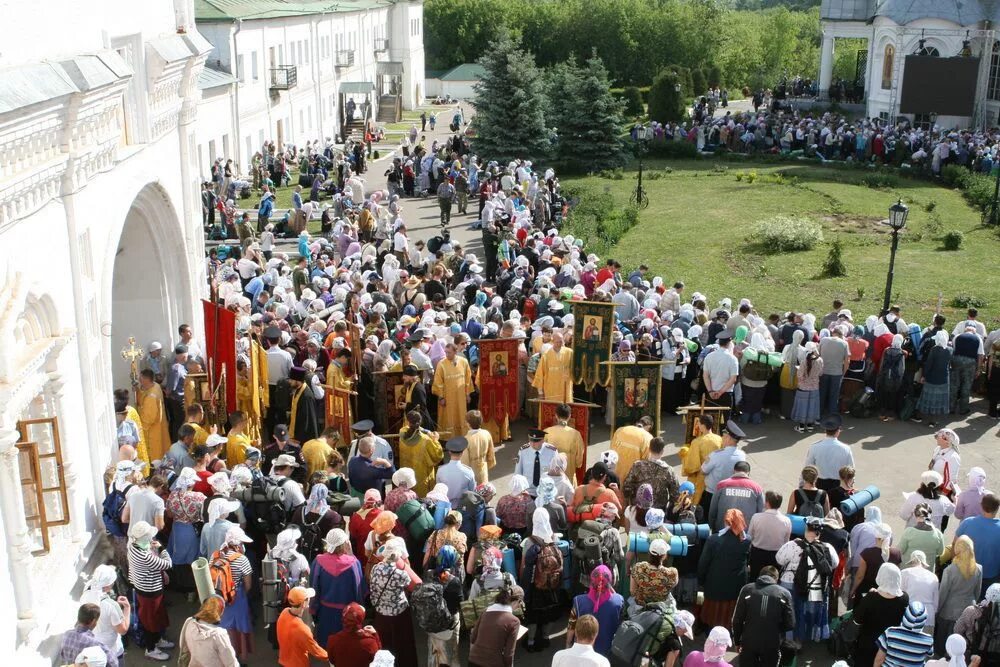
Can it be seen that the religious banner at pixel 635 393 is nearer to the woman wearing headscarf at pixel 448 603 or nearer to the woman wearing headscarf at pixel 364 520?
the woman wearing headscarf at pixel 364 520

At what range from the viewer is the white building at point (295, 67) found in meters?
34.8

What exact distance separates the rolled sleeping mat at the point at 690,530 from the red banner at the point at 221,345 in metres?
5.80

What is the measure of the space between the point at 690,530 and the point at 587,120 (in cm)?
2590

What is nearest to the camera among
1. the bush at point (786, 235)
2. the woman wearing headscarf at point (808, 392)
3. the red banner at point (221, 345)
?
the red banner at point (221, 345)

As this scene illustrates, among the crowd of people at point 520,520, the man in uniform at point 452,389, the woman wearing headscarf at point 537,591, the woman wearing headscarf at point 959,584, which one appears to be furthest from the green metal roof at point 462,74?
the woman wearing headscarf at point 959,584

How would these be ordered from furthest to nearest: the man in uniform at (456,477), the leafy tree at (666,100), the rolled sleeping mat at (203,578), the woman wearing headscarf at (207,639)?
the leafy tree at (666,100) → the man in uniform at (456,477) → the rolled sleeping mat at (203,578) → the woman wearing headscarf at (207,639)

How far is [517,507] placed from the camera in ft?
32.7

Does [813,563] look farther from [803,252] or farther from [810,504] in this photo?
[803,252]

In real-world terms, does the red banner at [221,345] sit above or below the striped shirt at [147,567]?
above

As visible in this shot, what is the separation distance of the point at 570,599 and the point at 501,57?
84.6ft

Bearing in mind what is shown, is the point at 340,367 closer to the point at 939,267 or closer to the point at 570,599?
the point at 570,599

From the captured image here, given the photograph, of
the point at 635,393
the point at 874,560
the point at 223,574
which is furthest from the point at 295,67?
the point at 874,560

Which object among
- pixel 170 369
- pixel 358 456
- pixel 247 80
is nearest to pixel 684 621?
pixel 358 456

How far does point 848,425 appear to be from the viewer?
15.2 m
